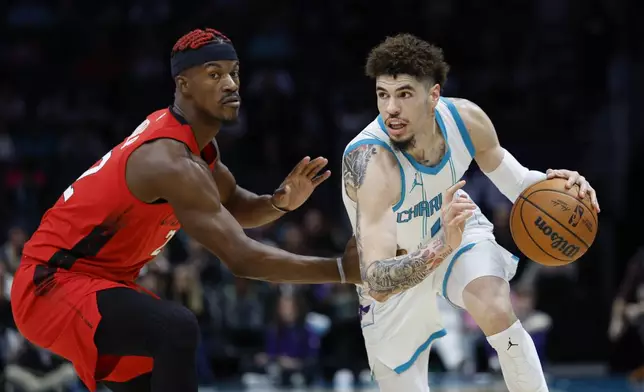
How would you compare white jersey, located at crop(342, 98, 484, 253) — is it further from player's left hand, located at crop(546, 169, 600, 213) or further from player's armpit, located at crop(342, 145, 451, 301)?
player's left hand, located at crop(546, 169, 600, 213)

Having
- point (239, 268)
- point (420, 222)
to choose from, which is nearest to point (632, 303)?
→ point (420, 222)

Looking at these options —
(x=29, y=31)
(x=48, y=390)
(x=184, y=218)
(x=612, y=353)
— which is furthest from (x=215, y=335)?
(x=184, y=218)

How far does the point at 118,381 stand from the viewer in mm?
4617

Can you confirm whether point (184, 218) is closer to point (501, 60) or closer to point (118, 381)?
point (118, 381)

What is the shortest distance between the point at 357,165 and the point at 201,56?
890mm

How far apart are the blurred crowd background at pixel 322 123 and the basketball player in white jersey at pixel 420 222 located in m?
5.43

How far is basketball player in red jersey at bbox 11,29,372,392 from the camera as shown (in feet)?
14.0

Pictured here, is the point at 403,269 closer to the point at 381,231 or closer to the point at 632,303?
the point at 381,231

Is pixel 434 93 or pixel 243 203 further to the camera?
pixel 243 203

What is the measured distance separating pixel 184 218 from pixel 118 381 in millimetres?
810

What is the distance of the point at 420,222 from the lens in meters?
5.17

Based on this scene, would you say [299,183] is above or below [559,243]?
above

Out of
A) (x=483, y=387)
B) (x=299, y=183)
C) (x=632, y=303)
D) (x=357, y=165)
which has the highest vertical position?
(x=357, y=165)

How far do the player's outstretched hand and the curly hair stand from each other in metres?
0.81
